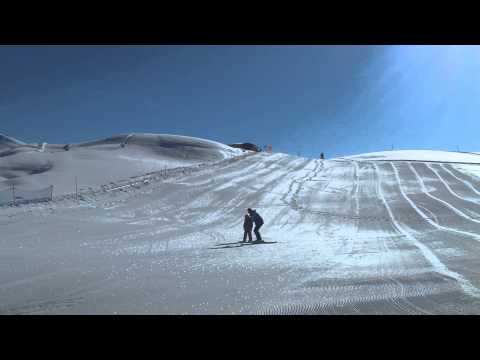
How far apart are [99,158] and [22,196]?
12597mm

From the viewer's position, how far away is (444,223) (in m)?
18.3

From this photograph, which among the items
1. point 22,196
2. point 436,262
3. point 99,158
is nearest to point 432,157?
point 99,158

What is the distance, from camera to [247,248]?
13055 mm

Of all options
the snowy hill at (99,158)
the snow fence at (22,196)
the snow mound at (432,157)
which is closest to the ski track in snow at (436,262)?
the snow fence at (22,196)

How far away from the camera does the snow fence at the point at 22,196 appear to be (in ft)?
64.1

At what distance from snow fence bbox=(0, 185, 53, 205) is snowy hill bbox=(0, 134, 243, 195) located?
145 centimetres

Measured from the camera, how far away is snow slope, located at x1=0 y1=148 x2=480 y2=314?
6.41 metres

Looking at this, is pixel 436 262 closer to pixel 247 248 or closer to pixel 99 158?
pixel 247 248

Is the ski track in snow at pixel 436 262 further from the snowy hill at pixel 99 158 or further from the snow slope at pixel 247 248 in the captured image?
the snowy hill at pixel 99 158

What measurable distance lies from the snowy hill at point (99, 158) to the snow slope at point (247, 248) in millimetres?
2963

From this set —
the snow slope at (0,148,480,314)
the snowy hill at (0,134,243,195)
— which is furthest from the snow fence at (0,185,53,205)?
the snowy hill at (0,134,243,195)

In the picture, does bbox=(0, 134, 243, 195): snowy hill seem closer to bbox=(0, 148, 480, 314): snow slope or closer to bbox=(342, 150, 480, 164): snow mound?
bbox=(0, 148, 480, 314): snow slope
